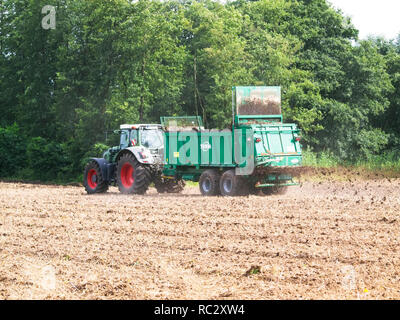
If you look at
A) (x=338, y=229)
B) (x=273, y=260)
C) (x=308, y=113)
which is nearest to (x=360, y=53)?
(x=308, y=113)

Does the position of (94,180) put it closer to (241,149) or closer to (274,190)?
(241,149)

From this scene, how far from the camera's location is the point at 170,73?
32250mm

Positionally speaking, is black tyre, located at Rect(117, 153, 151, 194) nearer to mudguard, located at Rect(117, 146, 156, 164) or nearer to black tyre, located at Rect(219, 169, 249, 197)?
mudguard, located at Rect(117, 146, 156, 164)

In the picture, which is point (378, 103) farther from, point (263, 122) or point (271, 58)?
point (263, 122)

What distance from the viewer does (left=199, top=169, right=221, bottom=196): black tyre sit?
18516 mm

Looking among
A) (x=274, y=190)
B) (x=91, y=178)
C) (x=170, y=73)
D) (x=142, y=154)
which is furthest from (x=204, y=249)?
(x=170, y=73)

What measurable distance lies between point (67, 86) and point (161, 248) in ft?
72.7

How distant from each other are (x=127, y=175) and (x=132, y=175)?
47 cm

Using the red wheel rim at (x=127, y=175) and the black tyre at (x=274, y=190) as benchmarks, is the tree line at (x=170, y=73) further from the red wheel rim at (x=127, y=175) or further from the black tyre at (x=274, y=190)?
the black tyre at (x=274, y=190)

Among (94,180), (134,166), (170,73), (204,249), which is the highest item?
(170,73)

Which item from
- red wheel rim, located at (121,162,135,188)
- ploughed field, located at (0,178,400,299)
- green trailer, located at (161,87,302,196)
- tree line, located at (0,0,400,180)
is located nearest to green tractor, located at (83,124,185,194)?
red wheel rim, located at (121,162,135,188)

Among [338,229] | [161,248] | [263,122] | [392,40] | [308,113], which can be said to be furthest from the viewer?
[392,40]

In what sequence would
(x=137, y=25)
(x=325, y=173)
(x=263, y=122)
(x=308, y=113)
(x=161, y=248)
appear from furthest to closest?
(x=308, y=113)
(x=137, y=25)
(x=325, y=173)
(x=263, y=122)
(x=161, y=248)

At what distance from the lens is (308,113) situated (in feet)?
108
